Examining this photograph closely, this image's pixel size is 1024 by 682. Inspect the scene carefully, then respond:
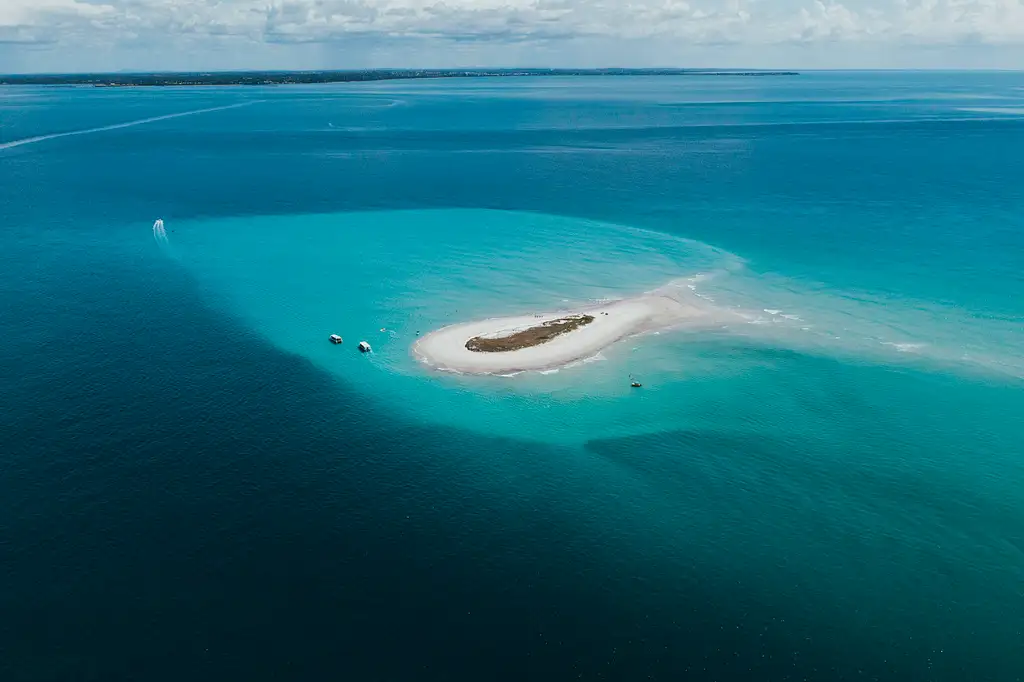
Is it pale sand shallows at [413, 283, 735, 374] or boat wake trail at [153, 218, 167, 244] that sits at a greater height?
boat wake trail at [153, 218, 167, 244]

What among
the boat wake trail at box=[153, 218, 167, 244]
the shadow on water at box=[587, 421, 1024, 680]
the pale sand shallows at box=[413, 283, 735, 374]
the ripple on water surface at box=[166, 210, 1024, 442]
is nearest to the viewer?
the shadow on water at box=[587, 421, 1024, 680]

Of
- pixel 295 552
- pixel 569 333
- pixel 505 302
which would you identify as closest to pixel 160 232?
pixel 505 302

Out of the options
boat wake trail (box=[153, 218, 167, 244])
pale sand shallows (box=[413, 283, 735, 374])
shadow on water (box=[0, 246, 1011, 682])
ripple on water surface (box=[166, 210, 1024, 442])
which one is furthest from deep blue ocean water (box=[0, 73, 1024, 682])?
boat wake trail (box=[153, 218, 167, 244])

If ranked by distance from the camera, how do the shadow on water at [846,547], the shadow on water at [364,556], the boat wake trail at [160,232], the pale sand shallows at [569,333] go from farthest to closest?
1. the boat wake trail at [160,232]
2. the pale sand shallows at [569,333]
3. the shadow on water at [846,547]
4. the shadow on water at [364,556]

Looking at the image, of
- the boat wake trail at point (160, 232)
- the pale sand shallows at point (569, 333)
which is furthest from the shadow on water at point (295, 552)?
the boat wake trail at point (160, 232)

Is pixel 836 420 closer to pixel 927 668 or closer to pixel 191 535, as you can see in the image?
pixel 927 668

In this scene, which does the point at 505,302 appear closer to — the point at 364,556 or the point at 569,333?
the point at 569,333

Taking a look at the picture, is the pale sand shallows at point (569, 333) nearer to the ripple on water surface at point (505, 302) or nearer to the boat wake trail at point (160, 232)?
the ripple on water surface at point (505, 302)

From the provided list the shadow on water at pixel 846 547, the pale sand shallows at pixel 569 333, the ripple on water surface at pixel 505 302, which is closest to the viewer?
the shadow on water at pixel 846 547

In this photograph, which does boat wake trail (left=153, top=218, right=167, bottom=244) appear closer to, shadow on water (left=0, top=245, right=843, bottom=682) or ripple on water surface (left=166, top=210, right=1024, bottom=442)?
ripple on water surface (left=166, top=210, right=1024, bottom=442)
